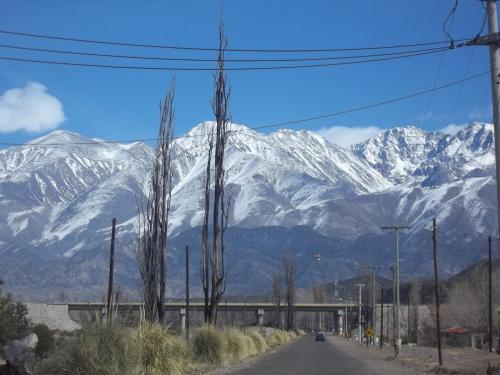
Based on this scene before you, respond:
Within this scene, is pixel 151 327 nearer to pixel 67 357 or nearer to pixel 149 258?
pixel 67 357

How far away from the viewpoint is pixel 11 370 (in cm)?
1905

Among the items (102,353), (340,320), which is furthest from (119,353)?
(340,320)

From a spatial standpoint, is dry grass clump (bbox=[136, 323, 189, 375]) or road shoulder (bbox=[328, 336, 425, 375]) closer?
dry grass clump (bbox=[136, 323, 189, 375])

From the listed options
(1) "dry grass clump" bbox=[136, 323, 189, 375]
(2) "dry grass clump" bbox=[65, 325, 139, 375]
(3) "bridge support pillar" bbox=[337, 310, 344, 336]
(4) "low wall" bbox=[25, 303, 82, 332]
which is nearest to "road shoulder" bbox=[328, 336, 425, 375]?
(1) "dry grass clump" bbox=[136, 323, 189, 375]

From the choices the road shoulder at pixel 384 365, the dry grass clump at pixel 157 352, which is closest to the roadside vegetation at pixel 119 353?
the dry grass clump at pixel 157 352

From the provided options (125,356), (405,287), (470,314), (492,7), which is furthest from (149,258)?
(405,287)

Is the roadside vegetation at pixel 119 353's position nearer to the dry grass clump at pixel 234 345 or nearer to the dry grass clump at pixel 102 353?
the dry grass clump at pixel 102 353

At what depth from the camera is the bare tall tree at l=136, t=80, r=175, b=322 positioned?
111 ft

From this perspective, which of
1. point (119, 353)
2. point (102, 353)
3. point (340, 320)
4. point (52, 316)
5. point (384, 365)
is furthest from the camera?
point (340, 320)

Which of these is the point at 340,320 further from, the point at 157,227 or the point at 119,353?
the point at 119,353

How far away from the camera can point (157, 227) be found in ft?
116

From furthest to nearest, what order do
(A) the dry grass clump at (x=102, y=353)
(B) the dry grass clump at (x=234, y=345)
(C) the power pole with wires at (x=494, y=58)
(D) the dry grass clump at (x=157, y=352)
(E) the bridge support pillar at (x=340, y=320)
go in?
(E) the bridge support pillar at (x=340, y=320) < (B) the dry grass clump at (x=234, y=345) < (D) the dry grass clump at (x=157, y=352) < (C) the power pole with wires at (x=494, y=58) < (A) the dry grass clump at (x=102, y=353)

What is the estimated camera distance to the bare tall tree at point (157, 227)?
34.0 metres

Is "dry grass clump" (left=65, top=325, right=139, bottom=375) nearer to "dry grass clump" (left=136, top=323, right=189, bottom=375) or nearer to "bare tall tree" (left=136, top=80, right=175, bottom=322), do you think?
"dry grass clump" (left=136, top=323, right=189, bottom=375)
